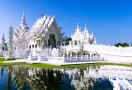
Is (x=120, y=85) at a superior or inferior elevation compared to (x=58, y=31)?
inferior

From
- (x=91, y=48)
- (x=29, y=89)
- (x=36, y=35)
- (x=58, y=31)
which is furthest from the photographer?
(x=58, y=31)

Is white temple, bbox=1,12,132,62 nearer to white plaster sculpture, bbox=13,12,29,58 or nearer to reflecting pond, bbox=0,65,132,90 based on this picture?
white plaster sculpture, bbox=13,12,29,58

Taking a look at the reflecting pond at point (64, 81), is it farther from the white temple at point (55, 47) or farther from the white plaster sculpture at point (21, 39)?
the white plaster sculpture at point (21, 39)

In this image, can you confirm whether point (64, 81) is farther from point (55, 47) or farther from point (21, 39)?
point (21, 39)

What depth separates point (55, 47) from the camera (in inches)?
1658

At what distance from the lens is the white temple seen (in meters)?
24.7

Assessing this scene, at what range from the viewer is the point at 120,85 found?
6.21 metres

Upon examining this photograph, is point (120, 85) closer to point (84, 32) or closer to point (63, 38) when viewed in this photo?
point (63, 38)

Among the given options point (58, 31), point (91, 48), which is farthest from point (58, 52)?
point (58, 31)

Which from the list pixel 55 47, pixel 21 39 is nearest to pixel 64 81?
pixel 55 47

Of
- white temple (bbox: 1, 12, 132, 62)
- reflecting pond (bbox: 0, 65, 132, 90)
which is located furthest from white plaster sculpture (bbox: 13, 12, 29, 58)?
reflecting pond (bbox: 0, 65, 132, 90)

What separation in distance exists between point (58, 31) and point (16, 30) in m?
12.2

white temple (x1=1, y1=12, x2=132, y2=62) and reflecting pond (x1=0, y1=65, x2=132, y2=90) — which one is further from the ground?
white temple (x1=1, y1=12, x2=132, y2=62)

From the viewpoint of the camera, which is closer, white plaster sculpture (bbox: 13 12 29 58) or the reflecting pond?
the reflecting pond
